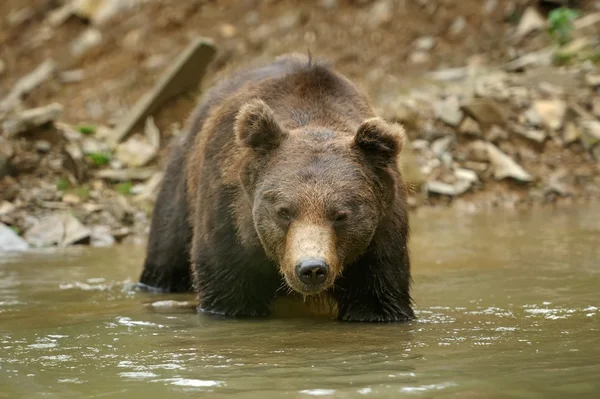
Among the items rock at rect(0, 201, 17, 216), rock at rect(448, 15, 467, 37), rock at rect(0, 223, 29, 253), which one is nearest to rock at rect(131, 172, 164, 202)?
rock at rect(0, 201, 17, 216)

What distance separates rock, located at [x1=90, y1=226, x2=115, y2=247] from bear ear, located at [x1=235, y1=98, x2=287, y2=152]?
6.28 m

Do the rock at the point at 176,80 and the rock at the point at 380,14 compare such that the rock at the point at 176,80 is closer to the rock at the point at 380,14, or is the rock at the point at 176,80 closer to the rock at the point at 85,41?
the rock at the point at 85,41

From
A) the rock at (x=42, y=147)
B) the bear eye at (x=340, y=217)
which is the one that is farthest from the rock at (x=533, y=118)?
the bear eye at (x=340, y=217)

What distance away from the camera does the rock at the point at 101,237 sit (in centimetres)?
1242

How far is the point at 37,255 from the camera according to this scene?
11.2m

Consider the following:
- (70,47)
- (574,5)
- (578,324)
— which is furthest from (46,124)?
(574,5)

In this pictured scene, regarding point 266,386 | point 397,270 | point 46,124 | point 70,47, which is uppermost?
point 70,47

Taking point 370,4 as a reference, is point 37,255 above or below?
below

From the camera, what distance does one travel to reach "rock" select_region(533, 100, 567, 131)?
56.4 ft

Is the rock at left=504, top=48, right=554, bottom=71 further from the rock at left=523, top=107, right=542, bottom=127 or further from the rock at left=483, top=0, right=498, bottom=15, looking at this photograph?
the rock at left=483, top=0, right=498, bottom=15

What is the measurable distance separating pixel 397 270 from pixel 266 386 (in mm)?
2496

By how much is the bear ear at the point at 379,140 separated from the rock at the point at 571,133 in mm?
11326

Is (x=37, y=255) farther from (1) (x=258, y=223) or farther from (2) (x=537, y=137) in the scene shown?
(2) (x=537, y=137)

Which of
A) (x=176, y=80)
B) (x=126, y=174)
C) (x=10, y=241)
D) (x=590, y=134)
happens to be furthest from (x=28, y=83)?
(x=590, y=134)
